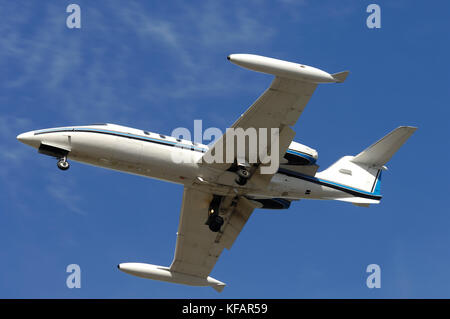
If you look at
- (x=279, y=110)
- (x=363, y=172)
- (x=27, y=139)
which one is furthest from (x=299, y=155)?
(x=27, y=139)

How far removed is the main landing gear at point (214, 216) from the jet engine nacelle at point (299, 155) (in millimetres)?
3956

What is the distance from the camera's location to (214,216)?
3828 cm

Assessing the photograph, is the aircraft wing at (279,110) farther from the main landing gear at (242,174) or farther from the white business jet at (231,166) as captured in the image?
the main landing gear at (242,174)

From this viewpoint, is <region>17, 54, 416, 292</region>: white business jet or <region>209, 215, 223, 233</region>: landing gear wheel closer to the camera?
<region>17, 54, 416, 292</region>: white business jet

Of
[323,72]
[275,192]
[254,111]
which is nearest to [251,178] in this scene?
[275,192]

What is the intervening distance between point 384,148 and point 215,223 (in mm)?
8879

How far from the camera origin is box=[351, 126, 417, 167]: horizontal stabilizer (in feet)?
122

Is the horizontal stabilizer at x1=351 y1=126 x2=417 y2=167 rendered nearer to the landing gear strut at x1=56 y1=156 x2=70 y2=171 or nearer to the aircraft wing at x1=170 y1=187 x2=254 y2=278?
the aircraft wing at x1=170 y1=187 x2=254 y2=278

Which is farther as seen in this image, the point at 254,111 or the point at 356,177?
the point at 356,177

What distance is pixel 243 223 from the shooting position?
40.2m

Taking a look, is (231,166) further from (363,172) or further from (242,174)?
(363,172)

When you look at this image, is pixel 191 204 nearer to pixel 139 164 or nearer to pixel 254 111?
pixel 139 164

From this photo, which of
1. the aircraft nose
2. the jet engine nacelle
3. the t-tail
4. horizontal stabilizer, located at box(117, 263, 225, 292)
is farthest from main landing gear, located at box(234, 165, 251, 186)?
the aircraft nose

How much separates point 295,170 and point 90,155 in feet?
30.9
